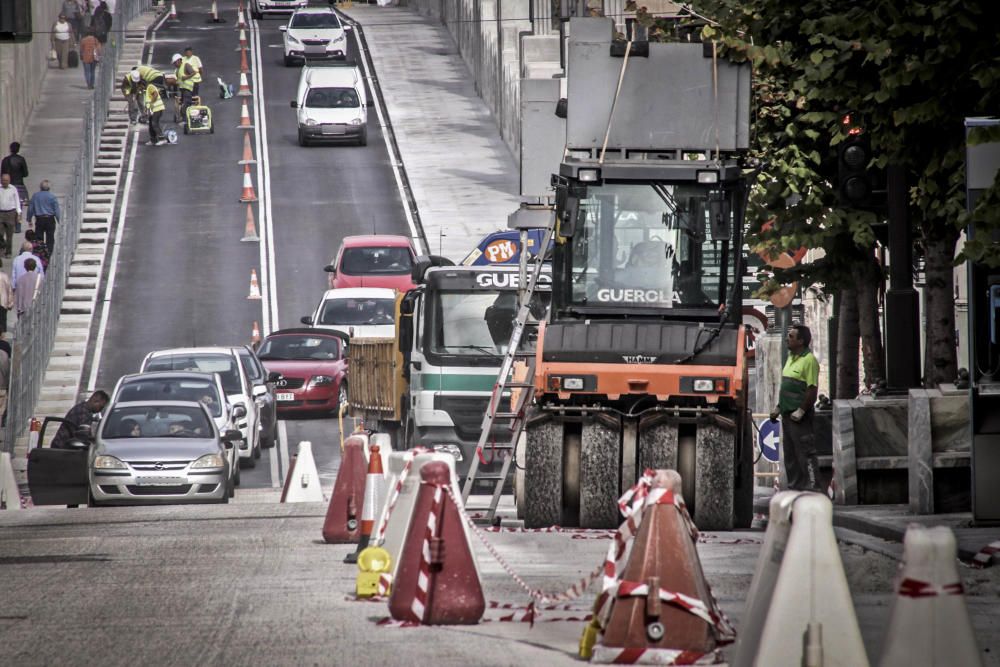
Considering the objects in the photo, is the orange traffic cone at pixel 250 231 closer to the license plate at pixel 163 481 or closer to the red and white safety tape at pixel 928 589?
the license plate at pixel 163 481

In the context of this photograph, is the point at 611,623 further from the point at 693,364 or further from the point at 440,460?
the point at 693,364

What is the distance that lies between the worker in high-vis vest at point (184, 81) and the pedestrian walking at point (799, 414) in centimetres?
4034

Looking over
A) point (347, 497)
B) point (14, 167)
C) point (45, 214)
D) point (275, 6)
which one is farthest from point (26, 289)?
point (275, 6)

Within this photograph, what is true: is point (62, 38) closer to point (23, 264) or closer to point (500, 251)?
point (23, 264)

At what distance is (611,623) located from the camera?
855 centimetres

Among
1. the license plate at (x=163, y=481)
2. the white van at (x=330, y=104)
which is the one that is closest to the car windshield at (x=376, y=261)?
the white van at (x=330, y=104)

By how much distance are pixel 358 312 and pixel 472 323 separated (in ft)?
43.7

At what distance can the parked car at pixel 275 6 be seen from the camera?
258ft

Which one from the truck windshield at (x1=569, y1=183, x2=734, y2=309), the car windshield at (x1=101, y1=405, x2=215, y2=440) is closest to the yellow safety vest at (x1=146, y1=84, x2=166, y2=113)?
the car windshield at (x1=101, y1=405, x2=215, y2=440)

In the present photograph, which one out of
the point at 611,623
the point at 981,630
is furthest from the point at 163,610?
the point at 981,630

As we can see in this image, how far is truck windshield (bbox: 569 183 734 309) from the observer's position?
16.0 m

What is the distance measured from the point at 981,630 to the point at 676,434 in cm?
554

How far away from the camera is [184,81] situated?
57594mm

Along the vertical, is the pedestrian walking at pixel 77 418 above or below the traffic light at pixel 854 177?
below
